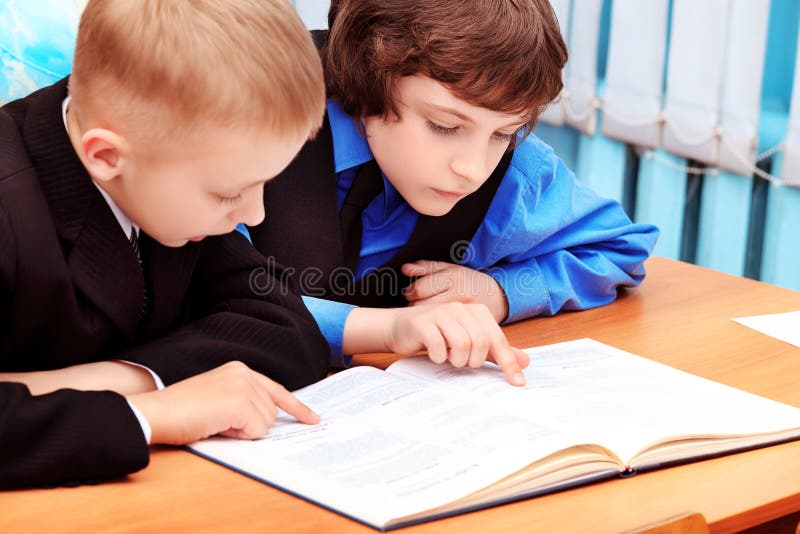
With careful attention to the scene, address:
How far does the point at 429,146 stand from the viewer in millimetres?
1246

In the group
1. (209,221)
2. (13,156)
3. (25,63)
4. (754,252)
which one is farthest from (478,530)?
(754,252)

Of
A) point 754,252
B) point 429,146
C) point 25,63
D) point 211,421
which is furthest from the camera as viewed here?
point 754,252

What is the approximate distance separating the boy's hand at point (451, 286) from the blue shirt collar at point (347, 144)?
0.15 meters

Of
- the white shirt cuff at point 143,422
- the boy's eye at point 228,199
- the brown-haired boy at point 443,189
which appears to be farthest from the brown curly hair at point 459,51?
the white shirt cuff at point 143,422

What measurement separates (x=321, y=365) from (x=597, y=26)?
5.57ft

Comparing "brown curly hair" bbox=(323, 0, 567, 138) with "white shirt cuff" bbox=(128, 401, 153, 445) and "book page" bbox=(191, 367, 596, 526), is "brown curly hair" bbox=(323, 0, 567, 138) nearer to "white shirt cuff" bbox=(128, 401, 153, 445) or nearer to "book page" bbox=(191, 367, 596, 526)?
"book page" bbox=(191, 367, 596, 526)

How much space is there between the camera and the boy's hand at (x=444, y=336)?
3.67 feet

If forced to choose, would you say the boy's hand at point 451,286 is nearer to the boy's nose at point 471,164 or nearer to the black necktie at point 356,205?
the black necktie at point 356,205

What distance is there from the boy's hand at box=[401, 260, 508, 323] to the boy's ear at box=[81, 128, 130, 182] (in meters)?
0.52

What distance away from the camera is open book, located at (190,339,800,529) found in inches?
33.3

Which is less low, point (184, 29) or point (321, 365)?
point (184, 29)

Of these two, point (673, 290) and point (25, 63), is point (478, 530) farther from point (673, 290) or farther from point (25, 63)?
point (25, 63)

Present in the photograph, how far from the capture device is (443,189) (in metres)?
1.27

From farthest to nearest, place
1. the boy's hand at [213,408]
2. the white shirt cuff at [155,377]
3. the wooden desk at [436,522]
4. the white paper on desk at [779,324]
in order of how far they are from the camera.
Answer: the white paper on desk at [779,324] < the white shirt cuff at [155,377] < the boy's hand at [213,408] < the wooden desk at [436,522]
